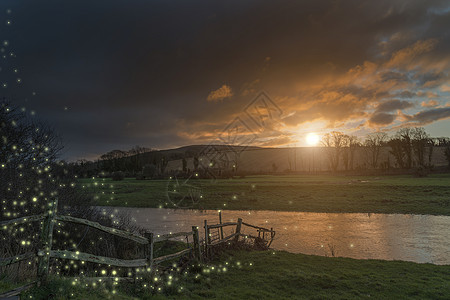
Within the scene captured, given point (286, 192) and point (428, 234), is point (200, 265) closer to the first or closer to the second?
point (428, 234)

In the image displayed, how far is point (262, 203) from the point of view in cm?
4628

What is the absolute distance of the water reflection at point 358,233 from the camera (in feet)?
64.1

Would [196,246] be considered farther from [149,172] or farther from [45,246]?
[149,172]

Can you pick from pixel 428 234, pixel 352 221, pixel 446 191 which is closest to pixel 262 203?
pixel 352 221

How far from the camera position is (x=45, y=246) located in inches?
280

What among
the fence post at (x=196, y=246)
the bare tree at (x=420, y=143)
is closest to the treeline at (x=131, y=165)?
the fence post at (x=196, y=246)

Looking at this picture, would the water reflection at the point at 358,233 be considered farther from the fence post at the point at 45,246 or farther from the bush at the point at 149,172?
the bush at the point at 149,172

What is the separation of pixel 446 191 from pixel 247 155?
143 metres

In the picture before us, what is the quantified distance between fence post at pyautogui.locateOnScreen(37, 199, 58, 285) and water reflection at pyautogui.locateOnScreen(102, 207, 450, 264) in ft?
54.8

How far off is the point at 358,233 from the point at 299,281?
16.9 meters

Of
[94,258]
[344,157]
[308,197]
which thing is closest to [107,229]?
[94,258]

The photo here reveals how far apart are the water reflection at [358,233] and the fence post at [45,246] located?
1671 cm

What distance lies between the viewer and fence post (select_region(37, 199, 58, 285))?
6.83 meters

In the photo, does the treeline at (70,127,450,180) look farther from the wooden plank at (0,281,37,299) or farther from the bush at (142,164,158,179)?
the wooden plank at (0,281,37,299)
